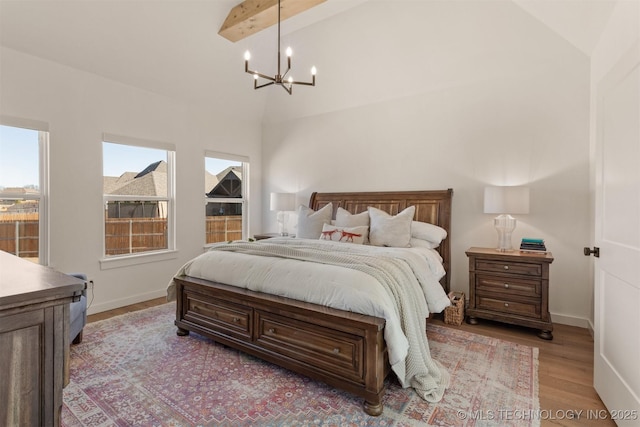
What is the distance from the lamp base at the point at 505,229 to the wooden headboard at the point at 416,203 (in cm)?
52

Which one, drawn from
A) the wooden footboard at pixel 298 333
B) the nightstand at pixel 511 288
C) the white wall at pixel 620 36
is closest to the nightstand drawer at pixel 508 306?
the nightstand at pixel 511 288

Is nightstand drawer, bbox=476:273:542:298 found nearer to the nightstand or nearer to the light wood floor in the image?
the nightstand

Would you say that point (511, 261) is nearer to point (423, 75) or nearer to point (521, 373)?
point (521, 373)

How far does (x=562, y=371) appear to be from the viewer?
2.34 meters

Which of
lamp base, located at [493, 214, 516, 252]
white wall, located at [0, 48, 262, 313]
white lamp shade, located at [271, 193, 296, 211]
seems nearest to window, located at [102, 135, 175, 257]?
white wall, located at [0, 48, 262, 313]

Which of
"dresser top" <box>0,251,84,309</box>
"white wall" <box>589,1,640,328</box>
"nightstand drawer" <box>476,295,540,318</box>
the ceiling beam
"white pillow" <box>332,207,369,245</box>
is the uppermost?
the ceiling beam

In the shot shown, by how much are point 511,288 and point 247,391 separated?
8.27 ft

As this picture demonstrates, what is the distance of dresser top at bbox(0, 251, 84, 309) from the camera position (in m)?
0.82

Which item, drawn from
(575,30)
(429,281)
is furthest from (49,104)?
(575,30)

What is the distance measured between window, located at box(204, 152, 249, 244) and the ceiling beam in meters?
1.71

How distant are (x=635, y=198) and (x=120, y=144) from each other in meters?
4.47

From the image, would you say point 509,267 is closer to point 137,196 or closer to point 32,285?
point 32,285

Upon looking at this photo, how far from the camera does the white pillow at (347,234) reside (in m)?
3.52

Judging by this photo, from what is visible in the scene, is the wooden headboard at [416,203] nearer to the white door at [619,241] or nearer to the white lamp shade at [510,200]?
the white lamp shade at [510,200]
